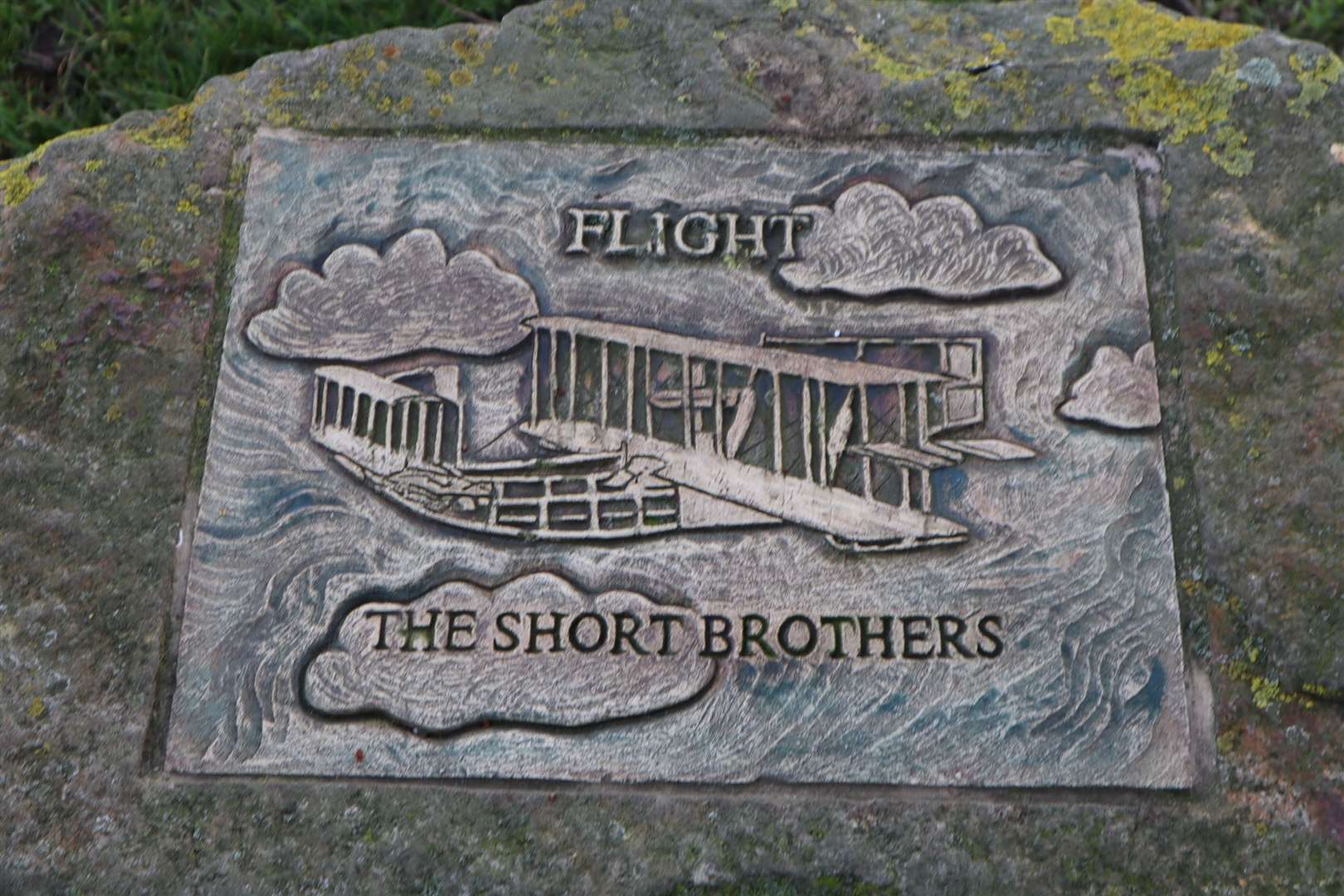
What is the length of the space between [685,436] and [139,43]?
243cm

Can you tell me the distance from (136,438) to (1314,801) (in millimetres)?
2475

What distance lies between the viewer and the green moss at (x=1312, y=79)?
2867mm

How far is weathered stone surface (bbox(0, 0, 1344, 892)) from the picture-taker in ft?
7.84

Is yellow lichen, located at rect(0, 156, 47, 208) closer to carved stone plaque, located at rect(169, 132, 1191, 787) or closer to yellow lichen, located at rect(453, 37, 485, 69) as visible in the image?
carved stone plaque, located at rect(169, 132, 1191, 787)

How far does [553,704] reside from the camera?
248 centimetres

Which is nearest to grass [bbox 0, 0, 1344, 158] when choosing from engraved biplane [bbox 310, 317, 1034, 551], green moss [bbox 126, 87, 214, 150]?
green moss [bbox 126, 87, 214, 150]

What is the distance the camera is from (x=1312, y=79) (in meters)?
2.89

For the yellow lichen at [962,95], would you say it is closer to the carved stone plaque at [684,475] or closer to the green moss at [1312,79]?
the carved stone plaque at [684,475]

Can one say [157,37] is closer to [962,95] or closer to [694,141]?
[694,141]

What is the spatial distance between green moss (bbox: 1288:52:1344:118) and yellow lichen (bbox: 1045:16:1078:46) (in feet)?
1.61

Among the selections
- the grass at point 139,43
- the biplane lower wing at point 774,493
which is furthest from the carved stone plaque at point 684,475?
the grass at point 139,43

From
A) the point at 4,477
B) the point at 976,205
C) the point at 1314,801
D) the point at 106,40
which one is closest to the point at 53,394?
the point at 4,477

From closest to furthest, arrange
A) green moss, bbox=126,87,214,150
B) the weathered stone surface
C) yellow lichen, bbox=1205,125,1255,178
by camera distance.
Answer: the weathered stone surface
yellow lichen, bbox=1205,125,1255,178
green moss, bbox=126,87,214,150

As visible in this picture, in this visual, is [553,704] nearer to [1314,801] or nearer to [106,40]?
[1314,801]
